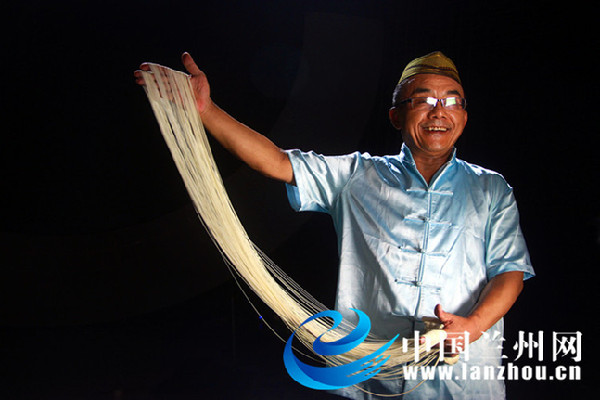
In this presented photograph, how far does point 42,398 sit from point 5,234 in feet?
2.46

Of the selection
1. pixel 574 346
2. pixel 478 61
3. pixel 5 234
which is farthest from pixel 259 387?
pixel 478 61

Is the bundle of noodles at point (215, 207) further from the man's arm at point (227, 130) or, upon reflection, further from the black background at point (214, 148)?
the black background at point (214, 148)

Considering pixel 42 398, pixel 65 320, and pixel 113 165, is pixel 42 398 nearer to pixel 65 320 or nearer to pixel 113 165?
pixel 65 320

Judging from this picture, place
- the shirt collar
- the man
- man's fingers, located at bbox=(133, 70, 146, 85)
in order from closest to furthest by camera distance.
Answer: man's fingers, located at bbox=(133, 70, 146, 85), the man, the shirt collar

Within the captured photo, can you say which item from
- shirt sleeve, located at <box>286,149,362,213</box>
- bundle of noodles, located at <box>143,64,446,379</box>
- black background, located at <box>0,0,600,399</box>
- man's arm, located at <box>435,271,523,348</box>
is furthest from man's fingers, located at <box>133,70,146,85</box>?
man's arm, located at <box>435,271,523,348</box>

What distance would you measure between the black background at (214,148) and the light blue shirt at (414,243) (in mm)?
775

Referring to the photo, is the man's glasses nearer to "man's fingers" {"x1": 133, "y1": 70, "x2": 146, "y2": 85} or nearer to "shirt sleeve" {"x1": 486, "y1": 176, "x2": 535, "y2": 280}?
"shirt sleeve" {"x1": 486, "y1": 176, "x2": 535, "y2": 280}

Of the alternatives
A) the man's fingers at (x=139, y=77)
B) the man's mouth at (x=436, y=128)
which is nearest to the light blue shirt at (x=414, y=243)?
the man's mouth at (x=436, y=128)

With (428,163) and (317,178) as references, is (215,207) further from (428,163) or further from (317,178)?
(428,163)

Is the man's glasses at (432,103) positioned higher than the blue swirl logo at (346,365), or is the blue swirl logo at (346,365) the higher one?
the man's glasses at (432,103)

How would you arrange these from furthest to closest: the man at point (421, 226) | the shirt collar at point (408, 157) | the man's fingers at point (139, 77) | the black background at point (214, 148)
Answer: the black background at point (214, 148) → the shirt collar at point (408, 157) → the man at point (421, 226) → the man's fingers at point (139, 77)

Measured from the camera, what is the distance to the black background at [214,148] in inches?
81.6

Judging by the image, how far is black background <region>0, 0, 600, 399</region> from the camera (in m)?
2.07

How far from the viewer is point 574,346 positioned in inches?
88.5
